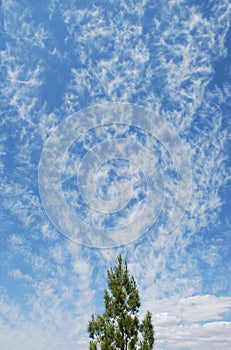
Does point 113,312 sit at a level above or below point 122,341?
above

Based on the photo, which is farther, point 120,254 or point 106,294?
point 120,254

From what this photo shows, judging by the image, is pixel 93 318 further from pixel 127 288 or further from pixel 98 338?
pixel 127 288

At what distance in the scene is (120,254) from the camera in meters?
24.0

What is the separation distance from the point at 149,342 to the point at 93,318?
Answer: 13.4 ft

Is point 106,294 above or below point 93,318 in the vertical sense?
above

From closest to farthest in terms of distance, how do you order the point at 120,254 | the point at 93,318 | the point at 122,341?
1. the point at 122,341
2. the point at 93,318
3. the point at 120,254

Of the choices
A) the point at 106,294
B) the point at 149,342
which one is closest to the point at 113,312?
the point at 106,294

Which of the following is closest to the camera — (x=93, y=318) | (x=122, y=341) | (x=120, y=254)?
(x=122, y=341)

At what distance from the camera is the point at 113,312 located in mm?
21750

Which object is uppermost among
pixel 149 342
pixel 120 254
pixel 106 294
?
pixel 120 254

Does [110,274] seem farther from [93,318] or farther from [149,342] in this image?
[149,342]

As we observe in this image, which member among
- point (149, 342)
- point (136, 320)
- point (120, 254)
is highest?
point (120, 254)

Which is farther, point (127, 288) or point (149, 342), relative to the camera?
point (127, 288)

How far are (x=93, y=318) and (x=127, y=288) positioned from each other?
3095 millimetres
